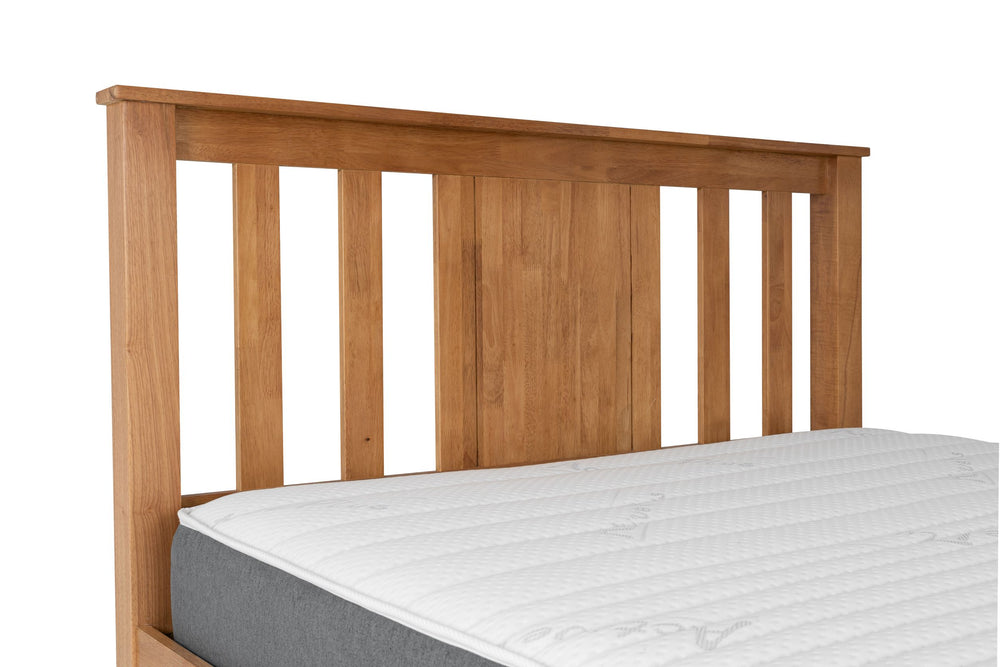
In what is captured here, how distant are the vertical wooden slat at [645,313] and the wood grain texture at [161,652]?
117cm

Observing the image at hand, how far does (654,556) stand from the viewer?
1618 mm

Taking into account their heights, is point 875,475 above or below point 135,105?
below

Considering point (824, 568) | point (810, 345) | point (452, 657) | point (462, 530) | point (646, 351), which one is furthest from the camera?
point (810, 345)

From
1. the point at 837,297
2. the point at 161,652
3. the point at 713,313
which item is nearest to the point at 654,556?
the point at 161,652

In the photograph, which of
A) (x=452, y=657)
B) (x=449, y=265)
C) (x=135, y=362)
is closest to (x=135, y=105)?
(x=135, y=362)

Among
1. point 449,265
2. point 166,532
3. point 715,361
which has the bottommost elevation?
point 166,532

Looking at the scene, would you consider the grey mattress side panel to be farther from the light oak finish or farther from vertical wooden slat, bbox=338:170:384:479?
vertical wooden slat, bbox=338:170:384:479

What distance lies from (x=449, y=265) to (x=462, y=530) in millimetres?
788

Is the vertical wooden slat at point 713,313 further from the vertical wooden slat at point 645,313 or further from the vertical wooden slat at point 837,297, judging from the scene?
the vertical wooden slat at point 837,297

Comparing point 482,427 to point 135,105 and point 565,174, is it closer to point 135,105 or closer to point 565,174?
point 565,174

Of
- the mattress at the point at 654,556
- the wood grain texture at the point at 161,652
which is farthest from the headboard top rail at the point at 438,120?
the wood grain texture at the point at 161,652

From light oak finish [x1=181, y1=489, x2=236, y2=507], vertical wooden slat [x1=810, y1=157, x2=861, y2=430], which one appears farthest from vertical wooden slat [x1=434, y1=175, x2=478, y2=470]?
vertical wooden slat [x1=810, y1=157, x2=861, y2=430]

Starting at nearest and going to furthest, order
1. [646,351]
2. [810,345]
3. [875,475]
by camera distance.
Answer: [875,475] → [646,351] → [810,345]

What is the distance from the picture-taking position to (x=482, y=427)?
2.49 meters
